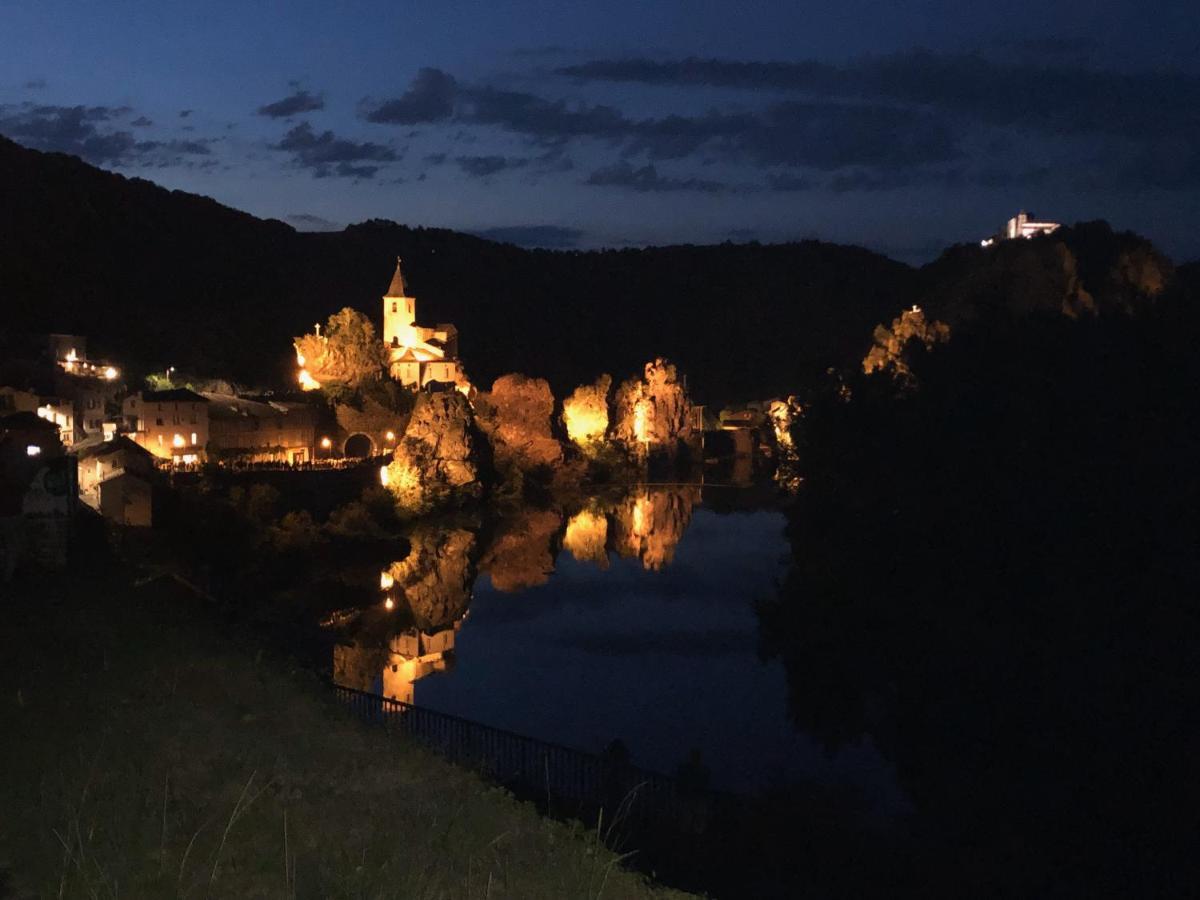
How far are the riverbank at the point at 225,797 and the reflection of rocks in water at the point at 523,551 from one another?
2043 centimetres

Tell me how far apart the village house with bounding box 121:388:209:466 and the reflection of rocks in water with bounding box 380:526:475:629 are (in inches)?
326

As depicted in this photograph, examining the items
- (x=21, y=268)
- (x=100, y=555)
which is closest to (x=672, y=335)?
(x=21, y=268)

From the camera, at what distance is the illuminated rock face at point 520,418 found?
182 ft

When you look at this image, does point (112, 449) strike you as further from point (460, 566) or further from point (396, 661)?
point (396, 661)

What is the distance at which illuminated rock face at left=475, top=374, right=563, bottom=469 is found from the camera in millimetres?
55500

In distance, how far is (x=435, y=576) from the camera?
109 feet

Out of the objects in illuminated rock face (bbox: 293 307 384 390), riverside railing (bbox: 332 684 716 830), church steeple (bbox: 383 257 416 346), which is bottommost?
riverside railing (bbox: 332 684 716 830)

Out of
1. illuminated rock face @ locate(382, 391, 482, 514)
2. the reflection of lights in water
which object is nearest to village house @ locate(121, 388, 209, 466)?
illuminated rock face @ locate(382, 391, 482, 514)

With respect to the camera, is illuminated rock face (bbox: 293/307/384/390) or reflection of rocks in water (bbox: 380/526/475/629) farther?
illuminated rock face (bbox: 293/307/384/390)

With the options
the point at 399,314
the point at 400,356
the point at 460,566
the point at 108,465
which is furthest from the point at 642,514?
the point at 108,465

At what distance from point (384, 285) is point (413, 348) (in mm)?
44863

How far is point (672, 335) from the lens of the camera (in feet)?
389

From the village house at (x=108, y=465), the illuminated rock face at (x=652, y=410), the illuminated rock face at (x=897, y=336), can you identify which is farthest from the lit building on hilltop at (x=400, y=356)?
the illuminated rock face at (x=897, y=336)

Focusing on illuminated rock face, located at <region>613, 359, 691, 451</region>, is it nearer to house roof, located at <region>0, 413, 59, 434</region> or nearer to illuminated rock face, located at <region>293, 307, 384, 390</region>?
illuminated rock face, located at <region>293, 307, 384, 390</region>
